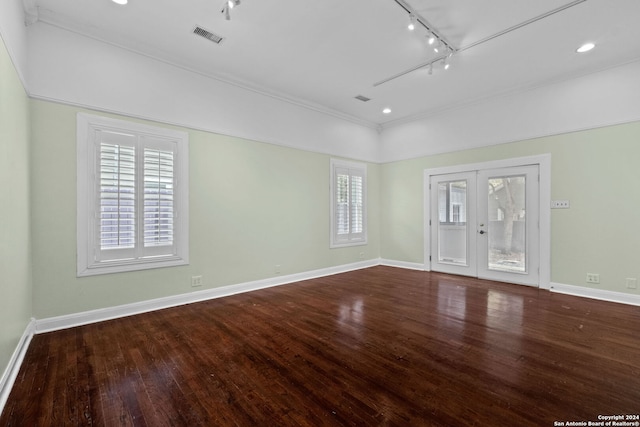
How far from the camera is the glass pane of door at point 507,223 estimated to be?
492 centimetres

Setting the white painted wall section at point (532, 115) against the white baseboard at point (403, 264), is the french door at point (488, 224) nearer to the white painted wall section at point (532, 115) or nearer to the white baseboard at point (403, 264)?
the white baseboard at point (403, 264)

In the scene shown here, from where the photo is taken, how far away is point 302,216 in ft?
17.8

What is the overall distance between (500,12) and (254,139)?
363 cm

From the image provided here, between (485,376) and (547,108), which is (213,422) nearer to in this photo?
(485,376)

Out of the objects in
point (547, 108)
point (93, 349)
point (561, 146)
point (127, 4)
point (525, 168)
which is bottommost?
point (93, 349)

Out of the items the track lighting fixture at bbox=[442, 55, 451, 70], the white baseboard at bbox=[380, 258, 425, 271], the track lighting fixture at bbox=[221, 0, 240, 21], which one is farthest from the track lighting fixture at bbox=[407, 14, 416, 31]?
the white baseboard at bbox=[380, 258, 425, 271]

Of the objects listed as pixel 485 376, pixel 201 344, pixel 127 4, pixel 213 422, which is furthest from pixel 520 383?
pixel 127 4

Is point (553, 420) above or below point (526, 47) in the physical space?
below

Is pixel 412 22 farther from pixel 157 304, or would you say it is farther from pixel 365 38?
pixel 157 304

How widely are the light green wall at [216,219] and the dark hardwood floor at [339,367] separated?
1.42 ft

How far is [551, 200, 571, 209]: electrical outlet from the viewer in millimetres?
4461

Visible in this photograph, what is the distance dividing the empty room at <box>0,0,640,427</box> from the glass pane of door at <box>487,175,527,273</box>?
1.6 inches

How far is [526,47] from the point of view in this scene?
12.1ft

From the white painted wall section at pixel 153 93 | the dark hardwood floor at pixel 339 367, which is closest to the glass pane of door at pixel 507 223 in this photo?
the dark hardwood floor at pixel 339 367
